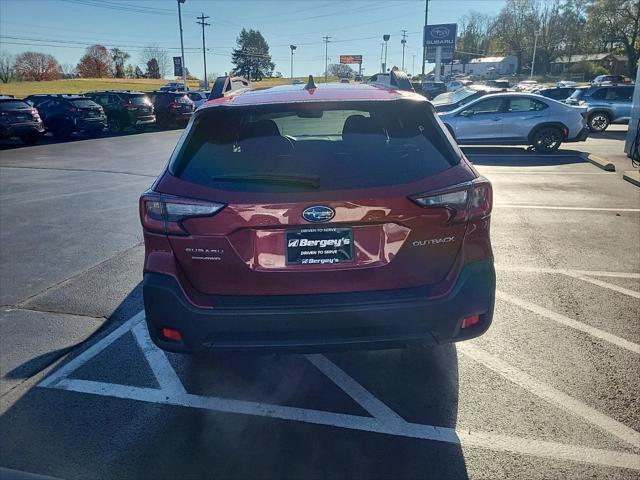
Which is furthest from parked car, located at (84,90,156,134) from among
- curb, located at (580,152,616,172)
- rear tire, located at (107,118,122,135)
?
curb, located at (580,152,616,172)

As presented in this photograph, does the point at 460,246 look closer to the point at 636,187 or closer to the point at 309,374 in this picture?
the point at 309,374

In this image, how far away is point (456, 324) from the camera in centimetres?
266

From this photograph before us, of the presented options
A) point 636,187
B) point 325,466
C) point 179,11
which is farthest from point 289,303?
point 179,11

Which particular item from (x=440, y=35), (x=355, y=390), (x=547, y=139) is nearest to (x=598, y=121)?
(x=547, y=139)

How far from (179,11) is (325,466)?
55.7m

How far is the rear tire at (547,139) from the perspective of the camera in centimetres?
1441

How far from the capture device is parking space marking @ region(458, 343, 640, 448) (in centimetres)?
282

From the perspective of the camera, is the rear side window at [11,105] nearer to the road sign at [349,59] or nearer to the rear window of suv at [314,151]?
the rear window of suv at [314,151]

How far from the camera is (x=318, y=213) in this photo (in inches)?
97.3

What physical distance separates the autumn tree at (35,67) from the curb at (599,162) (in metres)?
105

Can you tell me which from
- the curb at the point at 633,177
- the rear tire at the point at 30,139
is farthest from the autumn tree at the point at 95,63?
the curb at the point at 633,177

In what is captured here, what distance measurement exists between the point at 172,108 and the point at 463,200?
80.5ft

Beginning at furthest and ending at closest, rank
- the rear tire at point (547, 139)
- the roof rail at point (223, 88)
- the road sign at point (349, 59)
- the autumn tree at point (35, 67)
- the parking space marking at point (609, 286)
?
the road sign at point (349, 59)
the autumn tree at point (35, 67)
the rear tire at point (547, 139)
the parking space marking at point (609, 286)
the roof rail at point (223, 88)

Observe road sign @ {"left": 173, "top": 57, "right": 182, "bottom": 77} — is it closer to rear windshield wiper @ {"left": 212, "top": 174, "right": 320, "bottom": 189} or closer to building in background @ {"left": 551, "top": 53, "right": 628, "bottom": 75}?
rear windshield wiper @ {"left": 212, "top": 174, "right": 320, "bottom": 189}
